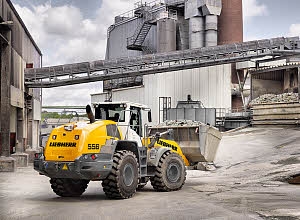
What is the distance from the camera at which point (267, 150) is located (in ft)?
71.9

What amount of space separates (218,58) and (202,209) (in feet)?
95.1

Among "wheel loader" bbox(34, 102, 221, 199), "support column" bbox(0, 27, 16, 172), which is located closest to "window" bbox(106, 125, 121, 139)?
"wheel loader" bbox(34, 102, 221, 199)

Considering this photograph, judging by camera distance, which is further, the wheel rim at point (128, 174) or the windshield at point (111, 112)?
the windshield at point (111, 112)

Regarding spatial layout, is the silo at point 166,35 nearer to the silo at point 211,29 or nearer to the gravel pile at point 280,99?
the silo at point 211,29

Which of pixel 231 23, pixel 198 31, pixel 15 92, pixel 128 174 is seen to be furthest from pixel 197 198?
pixel 198 31

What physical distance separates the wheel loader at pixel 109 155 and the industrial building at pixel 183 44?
2503 centimetres

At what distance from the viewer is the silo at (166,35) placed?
45406 mm

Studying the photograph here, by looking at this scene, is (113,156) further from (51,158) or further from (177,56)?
(177,56)

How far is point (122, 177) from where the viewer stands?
35.0 ft

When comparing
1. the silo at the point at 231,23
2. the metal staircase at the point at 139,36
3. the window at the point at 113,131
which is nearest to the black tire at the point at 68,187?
the window at the point at 113,131

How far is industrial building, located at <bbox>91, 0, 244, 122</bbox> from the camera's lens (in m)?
39.3

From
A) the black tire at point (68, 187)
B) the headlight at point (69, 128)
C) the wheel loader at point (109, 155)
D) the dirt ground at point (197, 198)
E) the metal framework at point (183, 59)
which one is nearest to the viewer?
the dirt ground at point (197, 198)

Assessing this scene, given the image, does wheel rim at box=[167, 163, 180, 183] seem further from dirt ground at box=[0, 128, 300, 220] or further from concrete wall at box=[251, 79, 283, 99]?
concrete wall at box=[251, 79, 283, 99]

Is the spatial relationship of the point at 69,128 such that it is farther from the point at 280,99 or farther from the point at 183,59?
the point at 183,59
